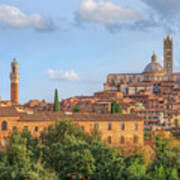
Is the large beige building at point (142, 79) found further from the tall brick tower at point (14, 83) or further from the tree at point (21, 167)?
the tree at point (21, 167)

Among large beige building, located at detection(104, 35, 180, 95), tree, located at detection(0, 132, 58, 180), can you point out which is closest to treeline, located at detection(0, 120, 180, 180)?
tree, located at detection(0, 132, 58, 180)

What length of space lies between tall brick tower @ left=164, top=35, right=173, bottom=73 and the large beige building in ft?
52.6

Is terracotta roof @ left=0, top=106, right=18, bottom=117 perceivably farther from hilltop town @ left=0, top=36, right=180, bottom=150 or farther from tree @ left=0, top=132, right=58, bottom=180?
tree @ left=0, top=132, right=58, bottom=180

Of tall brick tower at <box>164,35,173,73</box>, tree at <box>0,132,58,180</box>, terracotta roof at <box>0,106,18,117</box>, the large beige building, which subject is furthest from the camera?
tall brick tower at <box>164,35,173,73</box>

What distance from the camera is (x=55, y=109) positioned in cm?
6675

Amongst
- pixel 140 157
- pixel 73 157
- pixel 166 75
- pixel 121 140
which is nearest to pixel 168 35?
pixel 166 75

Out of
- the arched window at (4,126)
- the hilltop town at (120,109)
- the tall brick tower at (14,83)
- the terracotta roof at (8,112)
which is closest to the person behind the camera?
the arched window at (4,126)

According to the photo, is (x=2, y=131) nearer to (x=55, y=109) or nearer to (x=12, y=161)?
(x=12, y=161)

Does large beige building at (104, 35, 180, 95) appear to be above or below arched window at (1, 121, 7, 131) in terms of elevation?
above

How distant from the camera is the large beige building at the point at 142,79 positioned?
10475 centimetres

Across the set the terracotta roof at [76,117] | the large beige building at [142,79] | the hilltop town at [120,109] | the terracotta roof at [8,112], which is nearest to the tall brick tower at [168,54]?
the hilltop town at [120,109]

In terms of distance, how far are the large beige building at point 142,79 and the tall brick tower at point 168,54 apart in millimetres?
16035

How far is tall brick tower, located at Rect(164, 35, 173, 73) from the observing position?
131375 mm

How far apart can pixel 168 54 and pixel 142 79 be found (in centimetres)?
2341
